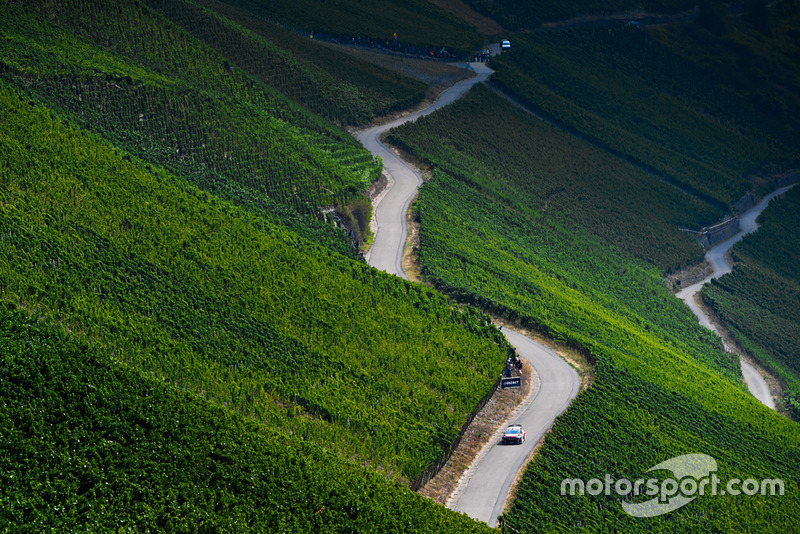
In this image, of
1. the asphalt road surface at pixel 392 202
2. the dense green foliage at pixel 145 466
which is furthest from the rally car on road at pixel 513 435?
the asphalt road surface at pixel 392 202

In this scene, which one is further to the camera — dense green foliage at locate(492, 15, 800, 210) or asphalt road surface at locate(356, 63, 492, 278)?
dense green foliage at locate(492, 15, 800, 210)

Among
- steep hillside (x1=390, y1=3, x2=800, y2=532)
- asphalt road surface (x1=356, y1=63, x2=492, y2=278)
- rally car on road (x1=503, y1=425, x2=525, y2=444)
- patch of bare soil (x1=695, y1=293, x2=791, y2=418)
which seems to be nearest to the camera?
rally car on road (x1=503, y1=425, x2=525, y2=444)

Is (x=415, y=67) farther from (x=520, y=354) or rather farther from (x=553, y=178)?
(x=520, y=354)

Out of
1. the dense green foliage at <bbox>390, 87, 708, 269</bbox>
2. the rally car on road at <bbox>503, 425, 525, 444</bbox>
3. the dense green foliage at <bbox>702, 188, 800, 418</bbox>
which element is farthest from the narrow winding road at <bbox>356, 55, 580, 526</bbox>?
the dense green foliage at <bbox>702, 188, 800, 418</bbox>

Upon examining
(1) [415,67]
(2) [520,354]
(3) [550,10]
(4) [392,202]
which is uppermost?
(3) [550,10]

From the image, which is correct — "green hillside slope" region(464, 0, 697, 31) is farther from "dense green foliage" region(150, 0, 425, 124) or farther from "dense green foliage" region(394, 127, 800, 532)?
"dense green foliage" region(394, 127, 800, 532)

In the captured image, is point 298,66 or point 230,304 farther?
point 298,66

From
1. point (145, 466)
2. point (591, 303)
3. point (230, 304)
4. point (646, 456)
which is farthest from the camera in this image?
point (591, 303)

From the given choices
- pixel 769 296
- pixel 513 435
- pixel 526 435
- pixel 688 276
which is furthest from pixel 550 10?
pixel 513 435
